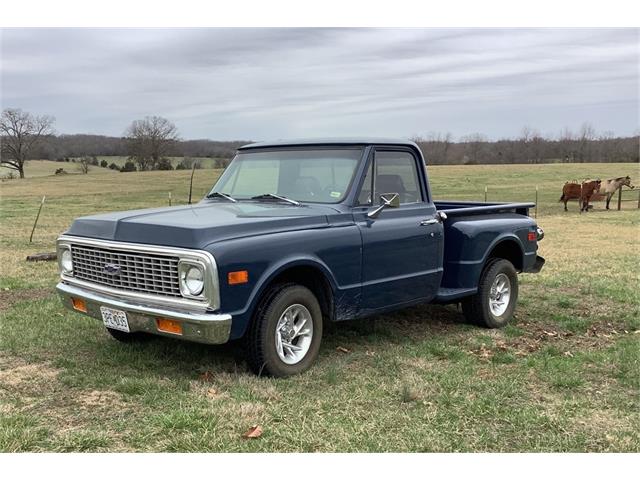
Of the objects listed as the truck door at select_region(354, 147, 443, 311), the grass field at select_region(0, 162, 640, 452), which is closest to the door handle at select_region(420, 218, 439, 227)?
the truck door at select_region(354, 147, 443, 311)

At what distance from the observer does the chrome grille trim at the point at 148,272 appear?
4375 mm

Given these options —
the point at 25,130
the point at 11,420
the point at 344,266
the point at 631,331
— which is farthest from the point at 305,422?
the point at 25,130

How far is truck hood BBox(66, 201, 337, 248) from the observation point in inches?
179

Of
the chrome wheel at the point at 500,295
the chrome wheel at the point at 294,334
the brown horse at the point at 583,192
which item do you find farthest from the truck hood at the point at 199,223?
the brown horse at the point at 583,192

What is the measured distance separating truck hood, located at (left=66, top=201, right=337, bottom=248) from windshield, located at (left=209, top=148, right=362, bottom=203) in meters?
0.23

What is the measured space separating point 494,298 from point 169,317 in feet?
13.2

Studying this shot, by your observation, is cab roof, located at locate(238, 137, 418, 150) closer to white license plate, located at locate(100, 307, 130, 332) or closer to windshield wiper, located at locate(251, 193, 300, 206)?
windshield wiper, located at locate(251, 193, 300, 206)

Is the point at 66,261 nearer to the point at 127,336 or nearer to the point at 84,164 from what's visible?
the point at 127,336

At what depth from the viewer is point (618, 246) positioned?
14531mm

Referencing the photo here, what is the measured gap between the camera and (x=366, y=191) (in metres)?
5.71

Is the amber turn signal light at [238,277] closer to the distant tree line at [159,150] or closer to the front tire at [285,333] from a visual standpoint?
the front tire at [285,333]

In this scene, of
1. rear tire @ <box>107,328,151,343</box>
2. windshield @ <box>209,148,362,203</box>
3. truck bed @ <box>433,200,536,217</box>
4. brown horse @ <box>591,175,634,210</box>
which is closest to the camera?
windshield @ <box>209,148,362,203</box>

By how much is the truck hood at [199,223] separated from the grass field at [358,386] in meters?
1.02

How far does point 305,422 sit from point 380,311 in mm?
1792
